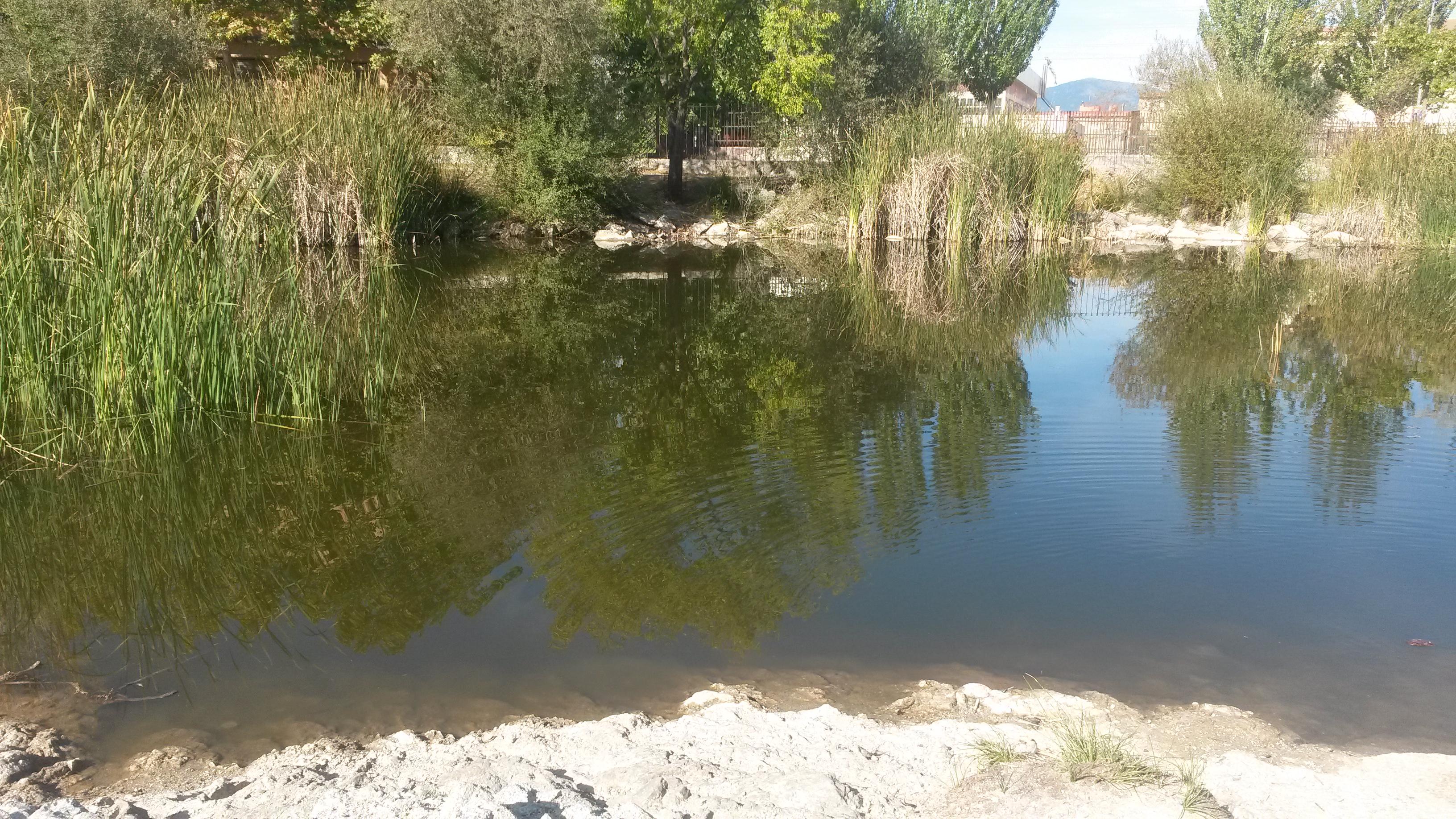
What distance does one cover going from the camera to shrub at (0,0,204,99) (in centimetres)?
1875

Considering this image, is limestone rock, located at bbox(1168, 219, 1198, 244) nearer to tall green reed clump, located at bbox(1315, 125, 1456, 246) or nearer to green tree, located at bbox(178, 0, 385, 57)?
tall green reed clump, located at bbox(1315, 125, 1456, 246)

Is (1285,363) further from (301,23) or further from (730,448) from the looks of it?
(301,23)

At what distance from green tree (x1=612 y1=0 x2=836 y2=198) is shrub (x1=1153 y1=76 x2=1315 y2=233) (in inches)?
282

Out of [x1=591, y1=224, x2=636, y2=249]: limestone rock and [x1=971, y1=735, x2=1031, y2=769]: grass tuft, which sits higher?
[x1=591, y1=224, x2=636, y2=249]: limestone rock

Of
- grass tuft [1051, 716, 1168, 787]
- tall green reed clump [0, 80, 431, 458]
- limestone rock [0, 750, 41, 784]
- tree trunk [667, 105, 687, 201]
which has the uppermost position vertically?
tree trunk [667, 105, 687, 201]

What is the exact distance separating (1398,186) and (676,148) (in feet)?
46.2

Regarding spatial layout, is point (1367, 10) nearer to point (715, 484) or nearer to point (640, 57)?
point (640, 57)

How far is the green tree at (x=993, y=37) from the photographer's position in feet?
149

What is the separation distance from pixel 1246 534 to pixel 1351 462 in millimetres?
1751

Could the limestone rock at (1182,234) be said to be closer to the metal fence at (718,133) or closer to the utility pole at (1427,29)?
the metal fence at (718,133)

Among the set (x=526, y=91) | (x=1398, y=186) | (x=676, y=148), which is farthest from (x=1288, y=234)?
(x=526, y=91)

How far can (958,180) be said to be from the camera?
19.2m

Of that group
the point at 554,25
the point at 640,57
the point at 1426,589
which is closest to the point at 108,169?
the point at 1426,589

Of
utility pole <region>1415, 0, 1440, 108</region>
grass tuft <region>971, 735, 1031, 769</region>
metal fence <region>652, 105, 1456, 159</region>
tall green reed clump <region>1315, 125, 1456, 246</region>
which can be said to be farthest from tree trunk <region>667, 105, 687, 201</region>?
utility pole <region>1415, 0, 1440, 108</region>
